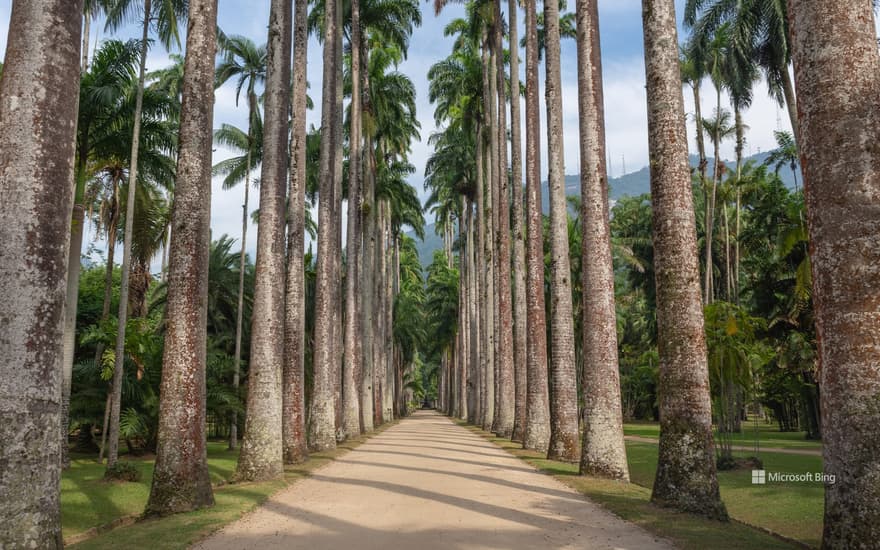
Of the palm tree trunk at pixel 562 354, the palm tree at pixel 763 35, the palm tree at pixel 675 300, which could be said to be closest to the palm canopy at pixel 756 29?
the palm tree at pixel 763 35

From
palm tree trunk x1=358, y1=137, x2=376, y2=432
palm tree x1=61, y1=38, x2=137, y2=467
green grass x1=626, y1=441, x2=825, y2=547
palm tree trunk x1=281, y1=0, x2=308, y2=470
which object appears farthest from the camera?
palm tree trunk x1=358, y1=137, x2=376, y2=432

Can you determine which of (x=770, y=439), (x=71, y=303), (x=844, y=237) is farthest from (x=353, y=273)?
(x=770, y=439)

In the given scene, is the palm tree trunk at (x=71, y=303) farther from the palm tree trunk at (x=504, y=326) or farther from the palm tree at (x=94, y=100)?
the palm tree trunk at (x=504, y=326)

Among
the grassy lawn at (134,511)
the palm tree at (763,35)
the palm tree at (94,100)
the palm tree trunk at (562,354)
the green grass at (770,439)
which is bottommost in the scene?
the green grass at (770,439)

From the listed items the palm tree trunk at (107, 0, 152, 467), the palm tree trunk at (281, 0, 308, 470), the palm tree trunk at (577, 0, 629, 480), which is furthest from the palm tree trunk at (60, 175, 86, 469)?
the palm tree trunk at (577, 0, 629, 480)

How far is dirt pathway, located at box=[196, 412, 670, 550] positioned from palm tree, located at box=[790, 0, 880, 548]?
2392 millimetres

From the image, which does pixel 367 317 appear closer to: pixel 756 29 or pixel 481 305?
pixel 481 305

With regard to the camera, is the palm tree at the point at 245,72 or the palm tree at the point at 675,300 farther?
the palm tree at the point at 245,72

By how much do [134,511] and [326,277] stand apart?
12.1 meters

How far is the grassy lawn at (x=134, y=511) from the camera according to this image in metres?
7.48

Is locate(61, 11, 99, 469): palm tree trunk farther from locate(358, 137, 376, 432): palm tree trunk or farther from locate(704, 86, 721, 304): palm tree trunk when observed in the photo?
locate(704, 86, 721, 304): palm tree trunk

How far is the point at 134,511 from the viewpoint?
10492 millimetres

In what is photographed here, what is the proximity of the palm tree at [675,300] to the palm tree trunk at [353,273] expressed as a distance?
→ 57.5 feet

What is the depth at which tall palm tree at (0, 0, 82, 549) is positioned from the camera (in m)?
5.51
